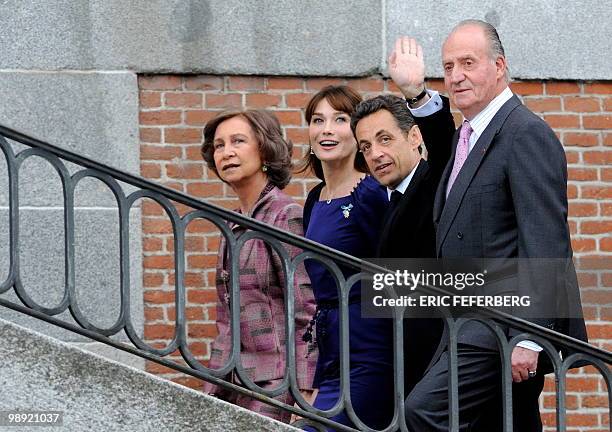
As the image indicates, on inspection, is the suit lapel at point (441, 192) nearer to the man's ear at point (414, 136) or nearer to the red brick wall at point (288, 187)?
the man's ear at point (414, 136)

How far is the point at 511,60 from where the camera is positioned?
830cm

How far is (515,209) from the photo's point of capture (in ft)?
17.4

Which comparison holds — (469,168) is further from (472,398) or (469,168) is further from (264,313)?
(264,313)

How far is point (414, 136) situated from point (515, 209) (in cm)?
75

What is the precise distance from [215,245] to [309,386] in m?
2.23

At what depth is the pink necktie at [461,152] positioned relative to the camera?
18.3ft

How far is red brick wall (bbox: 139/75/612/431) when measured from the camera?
797cm

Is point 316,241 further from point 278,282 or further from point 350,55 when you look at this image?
point 350,55

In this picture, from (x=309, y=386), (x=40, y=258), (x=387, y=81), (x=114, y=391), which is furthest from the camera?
(x=387, y=81)

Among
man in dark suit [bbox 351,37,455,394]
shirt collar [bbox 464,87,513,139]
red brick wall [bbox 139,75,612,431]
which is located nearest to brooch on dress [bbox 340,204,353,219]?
man in dark suit [bbox 351,37,455,394]

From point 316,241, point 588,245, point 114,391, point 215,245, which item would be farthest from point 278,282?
point 588,245

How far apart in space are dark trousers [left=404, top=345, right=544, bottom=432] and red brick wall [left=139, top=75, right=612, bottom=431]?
2.59 metres

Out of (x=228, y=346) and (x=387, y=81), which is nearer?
(x=228, y=346)

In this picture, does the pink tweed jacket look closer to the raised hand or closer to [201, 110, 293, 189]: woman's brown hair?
[201, 110, 293, 189]: woman's brown hair
